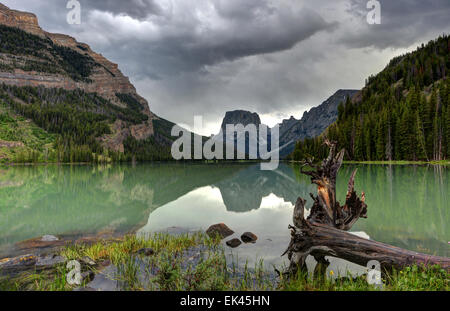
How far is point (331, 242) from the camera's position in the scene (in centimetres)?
787

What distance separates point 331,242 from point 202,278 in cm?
434

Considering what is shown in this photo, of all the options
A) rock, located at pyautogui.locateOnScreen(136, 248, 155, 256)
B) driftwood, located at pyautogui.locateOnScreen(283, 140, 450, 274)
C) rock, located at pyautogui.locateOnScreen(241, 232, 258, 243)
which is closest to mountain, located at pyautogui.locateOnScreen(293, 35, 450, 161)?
rock, located at pyautogui.locateOnScreen(241, 232, 258, 243)

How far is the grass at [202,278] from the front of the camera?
637 centimetres

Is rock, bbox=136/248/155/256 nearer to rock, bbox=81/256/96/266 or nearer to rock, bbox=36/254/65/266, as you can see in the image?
rock, bbox=81/256/96/266

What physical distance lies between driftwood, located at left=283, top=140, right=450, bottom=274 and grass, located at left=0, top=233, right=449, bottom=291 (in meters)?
0.38

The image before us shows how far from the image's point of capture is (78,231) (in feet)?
53.4

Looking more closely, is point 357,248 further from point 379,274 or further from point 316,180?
point 316,180

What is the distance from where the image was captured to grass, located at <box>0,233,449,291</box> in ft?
20.9

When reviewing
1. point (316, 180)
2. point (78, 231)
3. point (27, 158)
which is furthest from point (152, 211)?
point (27, 158)

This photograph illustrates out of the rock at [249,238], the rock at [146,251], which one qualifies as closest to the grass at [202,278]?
the rock at [146,251]

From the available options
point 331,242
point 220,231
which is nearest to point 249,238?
point 220,231

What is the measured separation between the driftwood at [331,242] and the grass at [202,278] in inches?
15.0

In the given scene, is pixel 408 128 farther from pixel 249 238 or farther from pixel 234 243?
pixel 234 243
